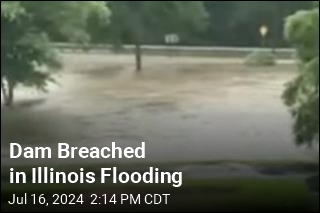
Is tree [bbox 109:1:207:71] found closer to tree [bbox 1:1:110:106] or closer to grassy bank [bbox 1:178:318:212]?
tree [bbox 1:1:110:106]

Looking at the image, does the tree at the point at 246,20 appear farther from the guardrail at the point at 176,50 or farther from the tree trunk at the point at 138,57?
the tree trunk at the point at 138,57

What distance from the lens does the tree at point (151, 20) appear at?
552 cm

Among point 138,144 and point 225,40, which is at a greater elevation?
point 225,40

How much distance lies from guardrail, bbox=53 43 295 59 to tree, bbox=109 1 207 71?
0.12 ft

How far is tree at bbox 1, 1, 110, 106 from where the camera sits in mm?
5473

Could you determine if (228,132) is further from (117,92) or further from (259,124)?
(117,92)

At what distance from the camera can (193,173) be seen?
5.48 meters

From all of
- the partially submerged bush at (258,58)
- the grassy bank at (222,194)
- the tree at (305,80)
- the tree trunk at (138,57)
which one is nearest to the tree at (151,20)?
the tree trunk at (138,57)

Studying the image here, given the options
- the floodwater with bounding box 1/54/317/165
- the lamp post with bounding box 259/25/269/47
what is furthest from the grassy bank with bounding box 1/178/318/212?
the lamp post with bounding box 259/25/269/47

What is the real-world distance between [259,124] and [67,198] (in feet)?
2.93

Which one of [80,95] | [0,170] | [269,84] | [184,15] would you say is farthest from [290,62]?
[0,170]

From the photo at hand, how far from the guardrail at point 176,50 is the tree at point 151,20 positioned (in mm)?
37

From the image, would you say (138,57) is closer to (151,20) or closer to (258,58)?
(151,20)

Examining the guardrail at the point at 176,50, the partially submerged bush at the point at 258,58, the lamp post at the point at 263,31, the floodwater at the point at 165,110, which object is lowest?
the floodwater at the point at 165,110
